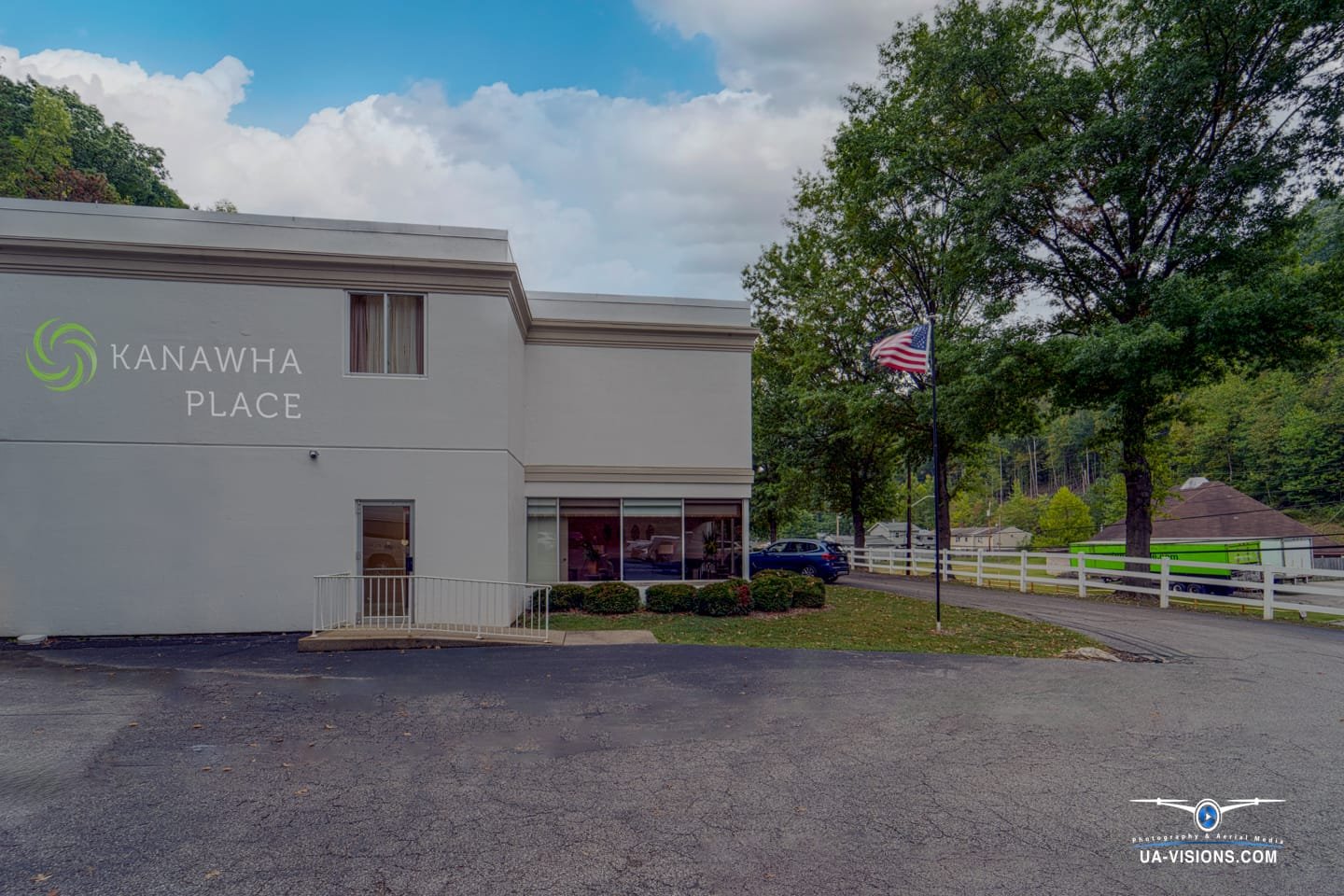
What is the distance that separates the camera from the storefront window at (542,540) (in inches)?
624

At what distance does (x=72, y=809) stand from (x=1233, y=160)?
23.0m

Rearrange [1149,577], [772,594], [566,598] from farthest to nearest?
[1149,577], [772,594], [566,598]

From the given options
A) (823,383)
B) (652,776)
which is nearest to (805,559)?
(823,383)

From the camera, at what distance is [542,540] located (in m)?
16.0

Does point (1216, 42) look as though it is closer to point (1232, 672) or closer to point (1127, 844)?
point (1232, 672)

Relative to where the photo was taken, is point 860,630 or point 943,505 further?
point 943,505

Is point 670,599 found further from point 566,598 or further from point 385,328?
point 385,328

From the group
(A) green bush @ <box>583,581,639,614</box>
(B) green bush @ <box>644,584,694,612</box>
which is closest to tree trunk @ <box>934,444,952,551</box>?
(B) green bush @ <box>644,584,694,612</box>

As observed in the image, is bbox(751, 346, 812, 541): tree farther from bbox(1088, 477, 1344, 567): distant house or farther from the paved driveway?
the paved driveway

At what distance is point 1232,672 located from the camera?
369 inches

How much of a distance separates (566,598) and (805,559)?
440 inches

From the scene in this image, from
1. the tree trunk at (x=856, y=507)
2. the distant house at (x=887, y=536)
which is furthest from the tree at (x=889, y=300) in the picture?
the distant house at (x=887, y=536)

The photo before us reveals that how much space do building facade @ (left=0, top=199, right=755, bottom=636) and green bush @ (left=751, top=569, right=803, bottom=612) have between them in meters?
5.14

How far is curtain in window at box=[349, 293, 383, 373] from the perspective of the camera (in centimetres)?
1298
